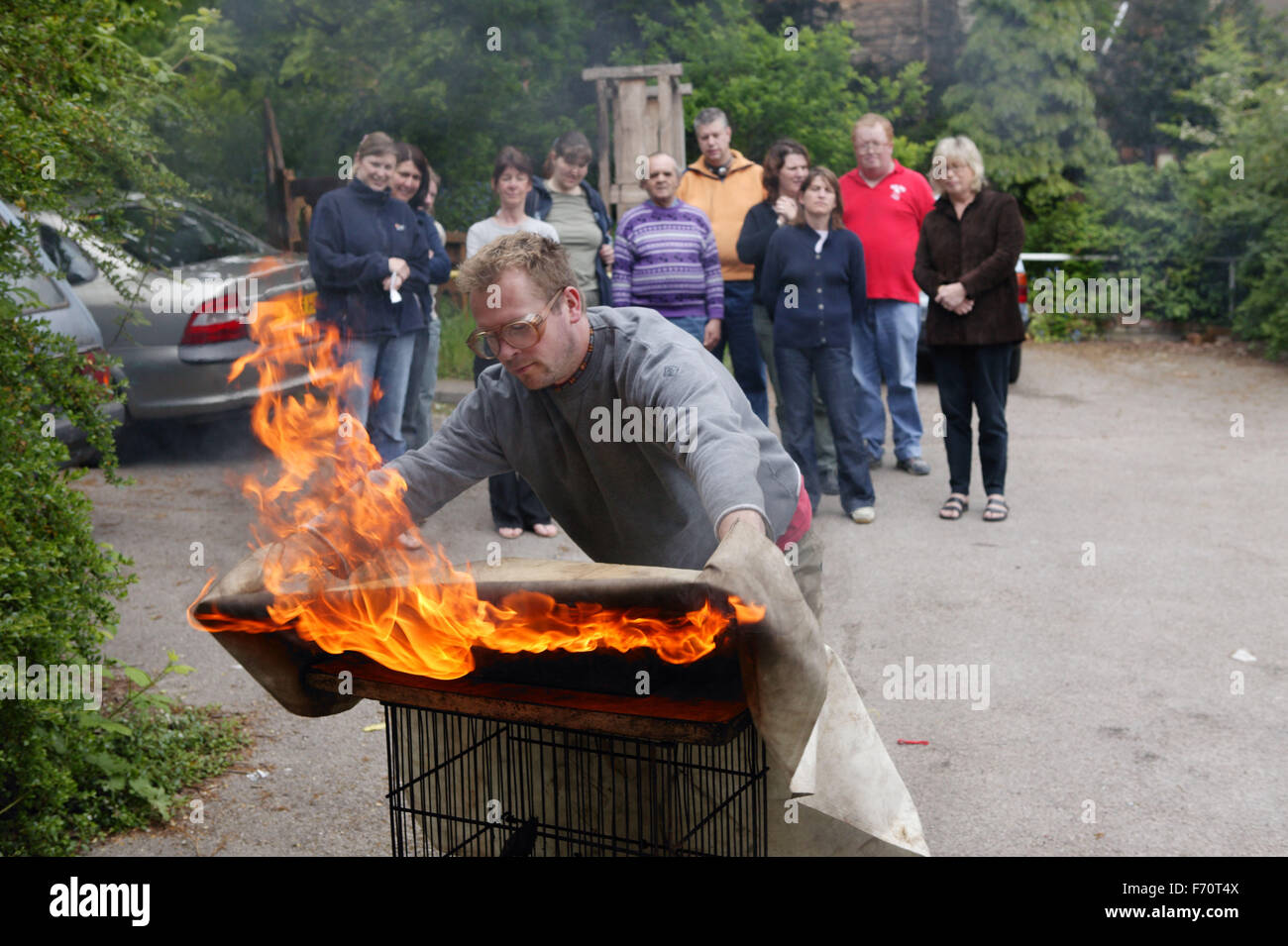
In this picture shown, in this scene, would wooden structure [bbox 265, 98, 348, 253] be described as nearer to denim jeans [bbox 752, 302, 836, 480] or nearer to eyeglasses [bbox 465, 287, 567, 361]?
denim jeans [bbox 752, 302, 836, 480]

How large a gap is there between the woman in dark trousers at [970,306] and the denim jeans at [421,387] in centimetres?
305

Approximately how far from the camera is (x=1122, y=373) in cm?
1273

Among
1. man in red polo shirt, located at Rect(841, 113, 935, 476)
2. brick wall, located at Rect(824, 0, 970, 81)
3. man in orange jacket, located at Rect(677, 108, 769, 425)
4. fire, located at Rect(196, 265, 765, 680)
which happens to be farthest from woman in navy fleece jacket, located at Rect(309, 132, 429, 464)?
brick wall, located at Rect(824, 0, 970, 81)

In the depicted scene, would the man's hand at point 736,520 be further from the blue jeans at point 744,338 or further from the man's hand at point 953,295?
the blue jeans at point 744,338

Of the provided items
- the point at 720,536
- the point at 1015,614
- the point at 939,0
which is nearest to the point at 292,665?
the point at 720,536

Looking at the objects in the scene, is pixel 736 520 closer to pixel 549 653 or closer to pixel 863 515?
pixel 549 653

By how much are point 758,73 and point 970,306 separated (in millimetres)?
8511

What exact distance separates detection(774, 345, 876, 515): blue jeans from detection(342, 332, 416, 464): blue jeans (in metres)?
2.26

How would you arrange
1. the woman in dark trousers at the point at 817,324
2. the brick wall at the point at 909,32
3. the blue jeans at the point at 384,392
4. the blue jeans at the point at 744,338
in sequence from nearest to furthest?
the blue jeans at the point at 384,392 → the woman in dark trousers at the point at 817,324 → the blue jeans at the point at 744,338 → the brick wall at the point at 909,32

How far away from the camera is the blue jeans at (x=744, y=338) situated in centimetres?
835

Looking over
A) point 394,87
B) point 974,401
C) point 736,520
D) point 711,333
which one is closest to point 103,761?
point 736,520

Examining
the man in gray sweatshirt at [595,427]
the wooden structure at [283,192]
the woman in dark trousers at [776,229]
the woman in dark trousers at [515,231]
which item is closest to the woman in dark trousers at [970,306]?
the woman in dark trousers at [776,229]
